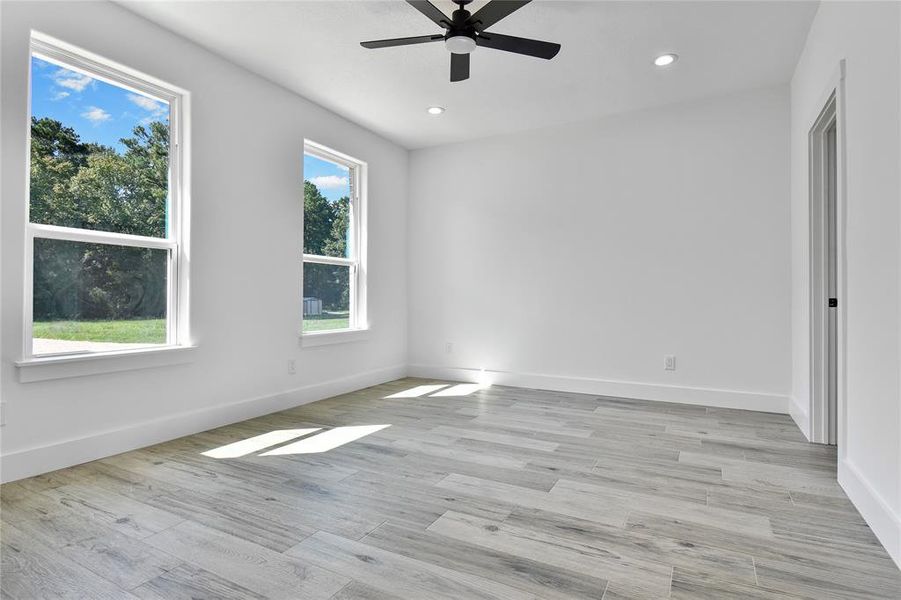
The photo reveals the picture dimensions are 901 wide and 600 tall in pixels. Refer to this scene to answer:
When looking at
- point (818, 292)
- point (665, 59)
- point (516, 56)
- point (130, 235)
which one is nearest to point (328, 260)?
point (130, 235)

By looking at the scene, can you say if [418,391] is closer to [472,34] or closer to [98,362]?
[98,362]

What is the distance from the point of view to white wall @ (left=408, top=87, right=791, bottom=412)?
12.9 ft

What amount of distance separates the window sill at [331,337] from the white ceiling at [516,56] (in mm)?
2084

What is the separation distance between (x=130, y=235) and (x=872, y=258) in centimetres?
387

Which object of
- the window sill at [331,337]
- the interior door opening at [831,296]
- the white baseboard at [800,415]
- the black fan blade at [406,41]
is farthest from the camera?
the window sill at [331,337]

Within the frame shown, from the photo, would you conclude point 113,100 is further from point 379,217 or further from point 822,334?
point 822,334

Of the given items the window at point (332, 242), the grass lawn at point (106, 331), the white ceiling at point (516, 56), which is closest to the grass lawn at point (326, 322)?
the window at point (332, 242)

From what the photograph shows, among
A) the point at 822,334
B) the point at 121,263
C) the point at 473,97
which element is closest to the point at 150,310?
the point at 121,263

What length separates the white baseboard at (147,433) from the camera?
2410 mm

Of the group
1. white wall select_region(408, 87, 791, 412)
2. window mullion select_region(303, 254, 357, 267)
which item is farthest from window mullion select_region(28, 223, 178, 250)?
white wall select_region(408, 87, 791, 412)

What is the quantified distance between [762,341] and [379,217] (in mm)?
3817

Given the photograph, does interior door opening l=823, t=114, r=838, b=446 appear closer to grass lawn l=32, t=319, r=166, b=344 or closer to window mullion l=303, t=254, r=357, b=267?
window mullion l=303, t=254, r=357, b=267

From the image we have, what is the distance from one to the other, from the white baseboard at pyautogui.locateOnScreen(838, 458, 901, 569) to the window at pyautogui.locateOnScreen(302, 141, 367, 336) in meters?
3.77

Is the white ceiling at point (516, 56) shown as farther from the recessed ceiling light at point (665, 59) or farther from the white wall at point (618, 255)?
the white wall at point (618, 255)
